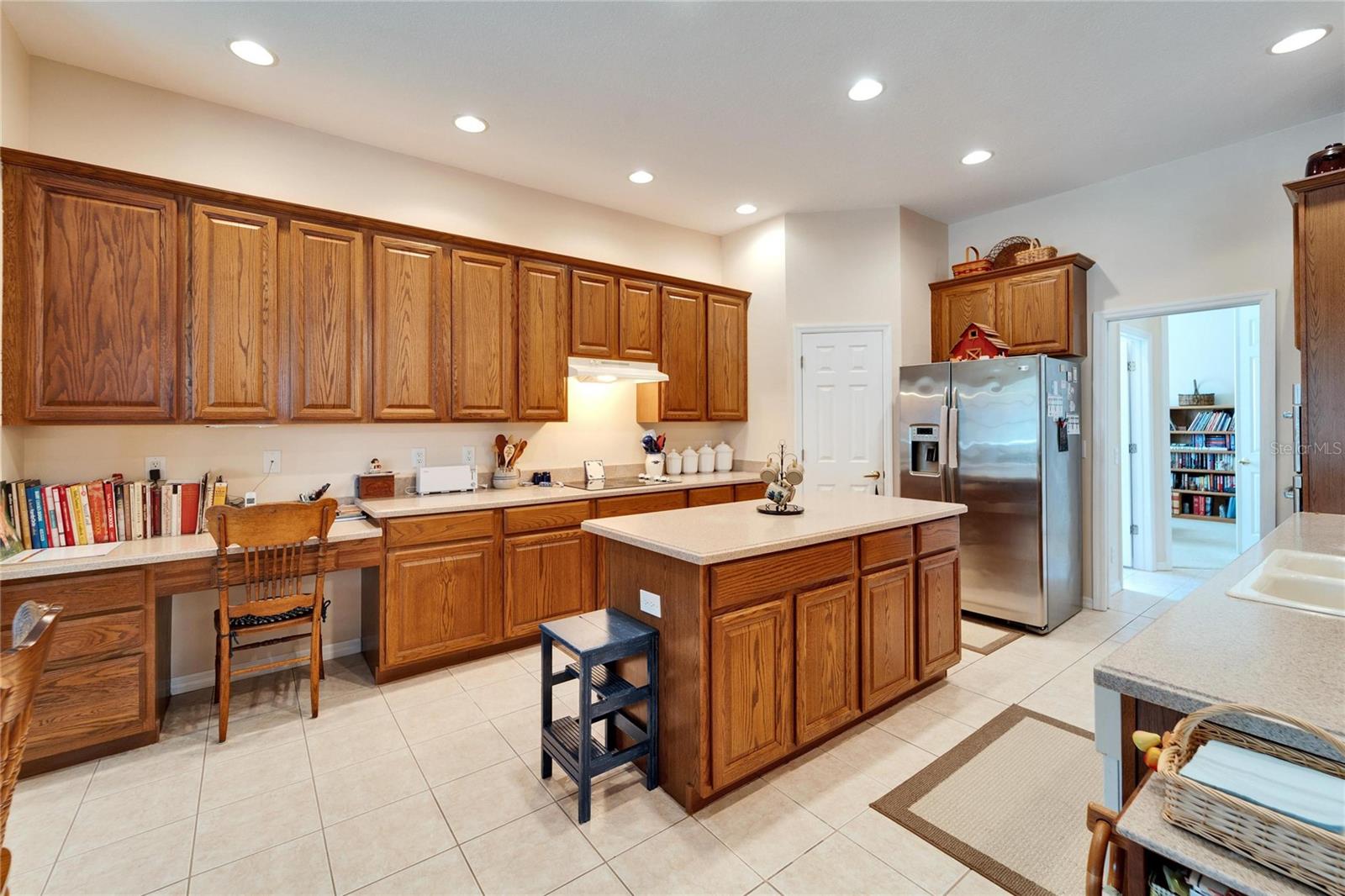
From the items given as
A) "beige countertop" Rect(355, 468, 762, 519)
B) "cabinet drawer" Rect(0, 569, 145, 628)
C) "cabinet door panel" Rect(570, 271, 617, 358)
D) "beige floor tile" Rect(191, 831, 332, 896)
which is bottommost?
"beige floor tile" Rect(191, 831, 332, 896)

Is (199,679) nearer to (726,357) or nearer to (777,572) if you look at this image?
(777,572)

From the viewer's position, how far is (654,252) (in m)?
4.94

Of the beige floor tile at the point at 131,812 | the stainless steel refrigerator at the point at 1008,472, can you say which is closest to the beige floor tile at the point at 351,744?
the beige floor tile at the point at 131,812

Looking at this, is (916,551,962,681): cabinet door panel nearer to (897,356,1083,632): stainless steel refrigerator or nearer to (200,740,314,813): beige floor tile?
(897,356,1083,632): stainless steel refrigerator

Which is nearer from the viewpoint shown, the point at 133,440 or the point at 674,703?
the point at 674,703

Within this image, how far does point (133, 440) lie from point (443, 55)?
2.37 meters

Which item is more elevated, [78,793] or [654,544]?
[654,544]

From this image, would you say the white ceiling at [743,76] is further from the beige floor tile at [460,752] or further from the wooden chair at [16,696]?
the beige floor tile at [460,752]

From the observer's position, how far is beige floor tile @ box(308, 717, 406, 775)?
7.89ft

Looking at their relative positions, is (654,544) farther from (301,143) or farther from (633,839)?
(301,143)

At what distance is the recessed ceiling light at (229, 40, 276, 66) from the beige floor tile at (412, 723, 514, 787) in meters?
3.12

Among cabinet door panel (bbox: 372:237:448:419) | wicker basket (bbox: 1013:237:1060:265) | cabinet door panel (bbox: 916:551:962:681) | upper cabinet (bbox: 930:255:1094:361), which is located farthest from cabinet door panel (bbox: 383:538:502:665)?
wicker basket (bbox: 1013:237:1060:265)

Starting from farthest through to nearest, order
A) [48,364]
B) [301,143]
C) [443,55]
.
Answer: [301,143]
[443,55]
[48,364]

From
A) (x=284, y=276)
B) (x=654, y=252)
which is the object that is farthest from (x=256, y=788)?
(x=654, y=252)
